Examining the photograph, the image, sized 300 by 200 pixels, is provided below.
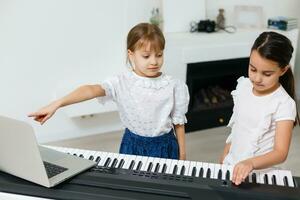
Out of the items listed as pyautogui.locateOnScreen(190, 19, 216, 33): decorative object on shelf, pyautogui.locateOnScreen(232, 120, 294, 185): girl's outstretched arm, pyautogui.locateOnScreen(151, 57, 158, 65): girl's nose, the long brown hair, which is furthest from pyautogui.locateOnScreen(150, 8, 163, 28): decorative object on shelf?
pyautogui.locateOnScreen(232, 120, 294, 185): girl's outstretched arm

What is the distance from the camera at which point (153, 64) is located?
1.77 meters

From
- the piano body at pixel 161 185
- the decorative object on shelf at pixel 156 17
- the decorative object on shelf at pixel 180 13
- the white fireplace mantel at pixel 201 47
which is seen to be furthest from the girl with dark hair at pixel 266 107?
the decorative object on shelf at pixel 180 13

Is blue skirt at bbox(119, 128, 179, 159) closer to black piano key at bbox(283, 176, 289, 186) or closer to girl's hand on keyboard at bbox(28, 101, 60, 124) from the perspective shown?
girl's hand on keyboard at bbox(28, 101, 60, 124)

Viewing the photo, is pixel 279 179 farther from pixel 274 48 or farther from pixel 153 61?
pixel 153 61

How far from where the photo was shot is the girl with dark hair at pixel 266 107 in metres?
1.53

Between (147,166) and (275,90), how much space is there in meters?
0.59

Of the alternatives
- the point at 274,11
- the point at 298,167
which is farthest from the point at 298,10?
the point at 298,167

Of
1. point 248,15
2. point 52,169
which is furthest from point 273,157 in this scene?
point 248,15

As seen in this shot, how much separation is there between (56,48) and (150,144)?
179 cm

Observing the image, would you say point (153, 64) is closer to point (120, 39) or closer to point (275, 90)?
point (275, 90)

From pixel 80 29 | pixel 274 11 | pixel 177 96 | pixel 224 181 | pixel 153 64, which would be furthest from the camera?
pixel 274 11

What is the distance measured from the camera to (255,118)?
5.47 ft

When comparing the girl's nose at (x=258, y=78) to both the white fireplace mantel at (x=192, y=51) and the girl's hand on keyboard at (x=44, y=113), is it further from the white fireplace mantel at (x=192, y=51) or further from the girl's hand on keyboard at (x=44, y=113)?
the white fireplace mantel at (x=192, y=51)

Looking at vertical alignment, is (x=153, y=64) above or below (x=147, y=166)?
above
